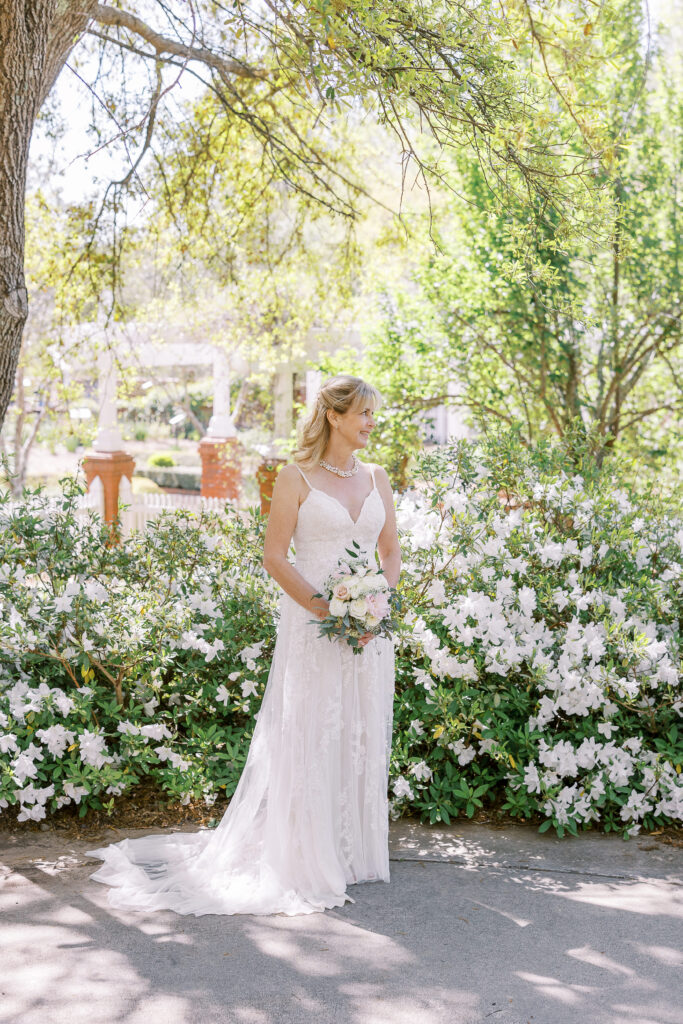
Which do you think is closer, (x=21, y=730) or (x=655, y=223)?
(x=21, y=730)

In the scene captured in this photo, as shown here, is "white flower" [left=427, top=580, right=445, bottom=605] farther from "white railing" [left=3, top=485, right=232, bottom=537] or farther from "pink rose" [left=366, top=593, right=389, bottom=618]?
"white railing" [left=3, top=485, right=232, bottom=537]

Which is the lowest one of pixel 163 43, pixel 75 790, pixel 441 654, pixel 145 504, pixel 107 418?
pixel 75 790

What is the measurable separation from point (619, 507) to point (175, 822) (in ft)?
8.95

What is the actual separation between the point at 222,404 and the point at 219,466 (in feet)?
3.28

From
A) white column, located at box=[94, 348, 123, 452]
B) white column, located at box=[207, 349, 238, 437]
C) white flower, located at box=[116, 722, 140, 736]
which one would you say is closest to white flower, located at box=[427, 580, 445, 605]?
white flower, located at box=[116, 722, 140, 736]

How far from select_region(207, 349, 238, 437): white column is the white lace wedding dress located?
1101 cm

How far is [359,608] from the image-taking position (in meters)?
3.48

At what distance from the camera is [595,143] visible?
5.51 m

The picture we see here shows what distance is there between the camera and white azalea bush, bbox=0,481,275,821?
429cm

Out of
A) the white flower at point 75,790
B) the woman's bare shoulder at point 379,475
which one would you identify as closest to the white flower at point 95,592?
the white flower at point 75,790

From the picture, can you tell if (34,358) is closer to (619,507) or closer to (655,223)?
(655,223)

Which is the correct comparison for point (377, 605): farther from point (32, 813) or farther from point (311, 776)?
point (32, 813)

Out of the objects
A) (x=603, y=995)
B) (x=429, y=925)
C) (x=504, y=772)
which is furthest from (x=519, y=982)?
(x=504, y=772)

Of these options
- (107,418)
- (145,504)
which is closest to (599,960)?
(145,504)
